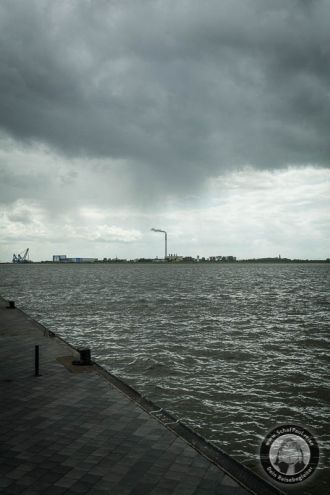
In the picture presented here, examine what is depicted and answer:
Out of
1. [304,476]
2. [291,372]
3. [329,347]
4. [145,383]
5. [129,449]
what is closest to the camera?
[129,449]

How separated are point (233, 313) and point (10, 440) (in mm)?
28993

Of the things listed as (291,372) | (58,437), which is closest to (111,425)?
(58,437)

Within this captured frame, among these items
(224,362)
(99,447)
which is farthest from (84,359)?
(224,362)

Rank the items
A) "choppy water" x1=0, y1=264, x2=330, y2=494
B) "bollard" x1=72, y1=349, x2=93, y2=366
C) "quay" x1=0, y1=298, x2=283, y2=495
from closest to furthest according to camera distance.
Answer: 1. "quay" x1=0, y1=298, x2=283, y2=495
2. "choppy water" x1=0, y1=264, x2=330, y2=494
3. "bollard" x1=72, y1=349, x2=93, y2=366

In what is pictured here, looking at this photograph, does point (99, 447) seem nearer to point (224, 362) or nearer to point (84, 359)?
point (84, 359)

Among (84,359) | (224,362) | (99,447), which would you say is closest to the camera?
(99,447)

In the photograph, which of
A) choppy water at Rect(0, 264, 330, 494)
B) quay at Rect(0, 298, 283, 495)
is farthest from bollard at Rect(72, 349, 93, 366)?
choppy water at Rect(0, 264, 330, 494)

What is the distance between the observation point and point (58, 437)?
318 inches

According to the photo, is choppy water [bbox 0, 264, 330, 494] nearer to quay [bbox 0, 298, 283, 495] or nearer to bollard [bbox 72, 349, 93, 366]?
bollard [bbox 72, 349, 93, 366]

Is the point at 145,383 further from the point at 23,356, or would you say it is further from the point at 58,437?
the point at 58,437

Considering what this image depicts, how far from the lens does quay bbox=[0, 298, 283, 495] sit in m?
6.36

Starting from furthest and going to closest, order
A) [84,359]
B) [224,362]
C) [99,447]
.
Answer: [224,362] < [84,359] < [99,447]

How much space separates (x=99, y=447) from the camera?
25.1 feet

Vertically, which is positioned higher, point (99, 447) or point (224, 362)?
point (99, 447)
